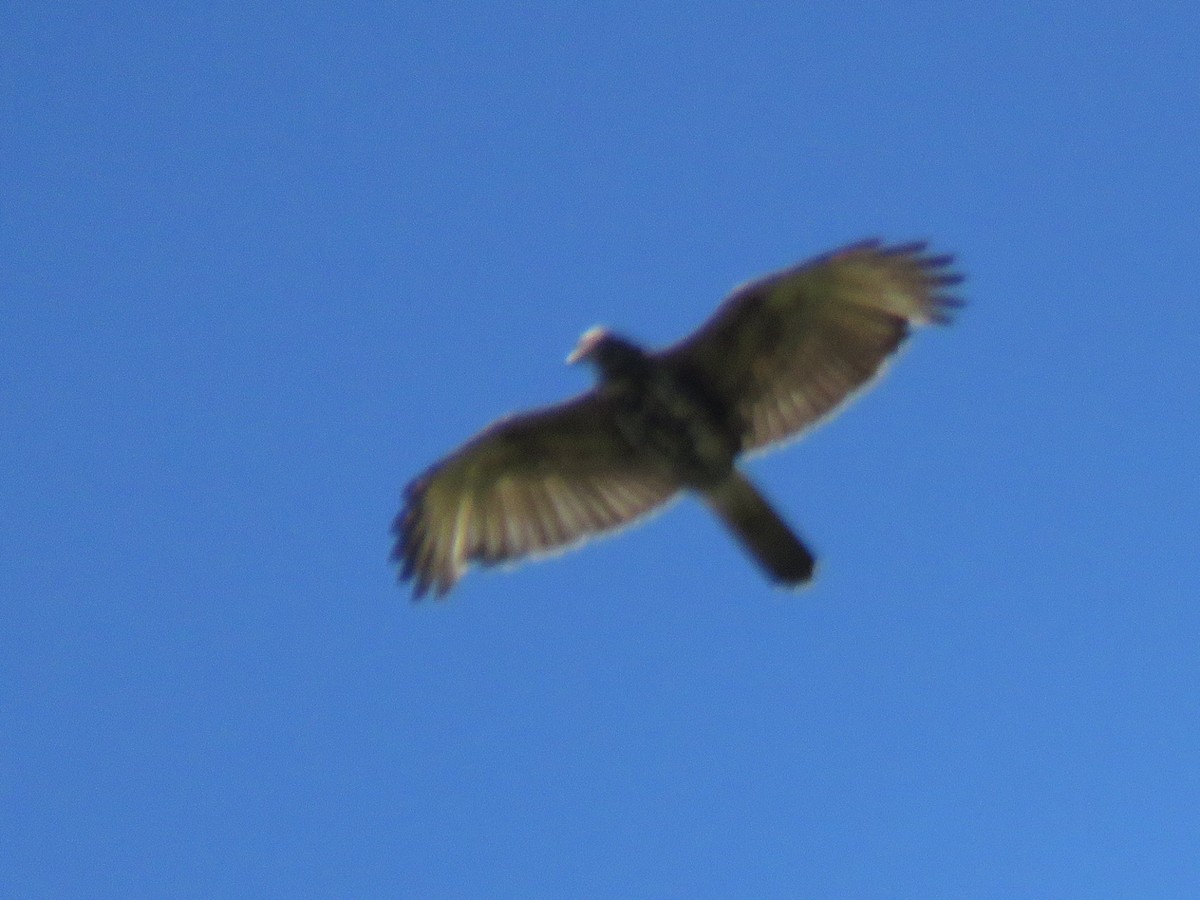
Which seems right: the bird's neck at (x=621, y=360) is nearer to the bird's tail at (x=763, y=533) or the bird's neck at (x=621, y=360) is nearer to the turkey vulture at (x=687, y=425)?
the turkey vulture at (x=687, y=425)

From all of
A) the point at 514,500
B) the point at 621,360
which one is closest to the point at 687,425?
the point at 621,360

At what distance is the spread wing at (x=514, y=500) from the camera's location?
12.4 meters

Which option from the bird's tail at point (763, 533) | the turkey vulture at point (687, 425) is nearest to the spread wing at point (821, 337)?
the turkey vulture at point (687, 425)

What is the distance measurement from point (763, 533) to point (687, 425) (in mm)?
802

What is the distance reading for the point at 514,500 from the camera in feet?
41.7

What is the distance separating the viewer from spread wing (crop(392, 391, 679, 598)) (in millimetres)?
12422

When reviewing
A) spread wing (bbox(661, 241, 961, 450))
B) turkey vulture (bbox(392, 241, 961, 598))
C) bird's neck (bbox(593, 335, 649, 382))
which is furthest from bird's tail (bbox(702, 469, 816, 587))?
bird's neck (bbox(593, 335, 649, 382))

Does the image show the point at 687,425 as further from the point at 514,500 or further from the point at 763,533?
the point at 514,500

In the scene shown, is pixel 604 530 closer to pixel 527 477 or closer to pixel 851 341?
pixel 527 477

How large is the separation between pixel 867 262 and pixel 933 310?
526mm

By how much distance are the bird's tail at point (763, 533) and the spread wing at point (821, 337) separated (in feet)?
1.42

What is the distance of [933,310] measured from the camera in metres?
12.1

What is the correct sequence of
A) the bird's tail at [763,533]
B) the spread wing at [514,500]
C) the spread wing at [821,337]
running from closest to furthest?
the bird's tail at [763,533]
the spread wing at [821,337]
the spread wing at [514,500]

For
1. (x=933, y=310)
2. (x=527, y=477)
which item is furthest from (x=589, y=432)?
(x=933, y=310)
